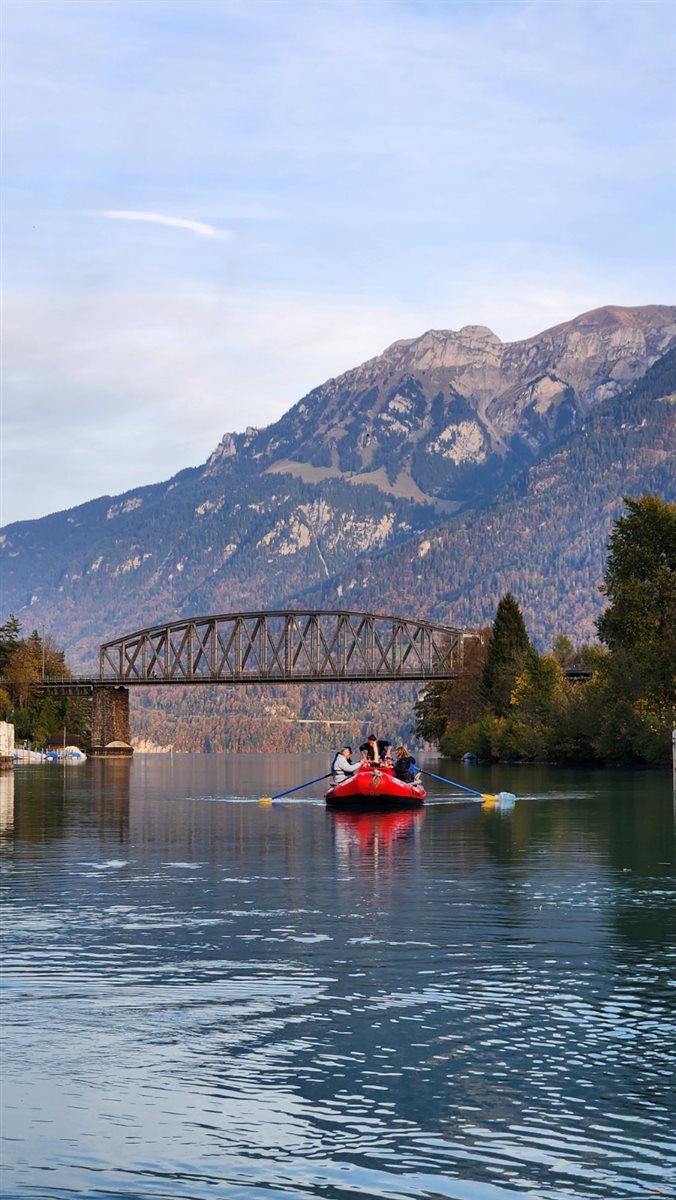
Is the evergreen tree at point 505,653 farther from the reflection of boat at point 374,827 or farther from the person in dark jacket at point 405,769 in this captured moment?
the reflection of boat at point 374,827

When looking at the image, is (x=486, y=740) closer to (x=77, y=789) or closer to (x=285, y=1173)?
(x=77, y=789)

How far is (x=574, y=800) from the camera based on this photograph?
81625 mm

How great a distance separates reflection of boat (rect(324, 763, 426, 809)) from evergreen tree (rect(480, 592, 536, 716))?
327 ft

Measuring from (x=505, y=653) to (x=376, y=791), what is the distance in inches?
4225

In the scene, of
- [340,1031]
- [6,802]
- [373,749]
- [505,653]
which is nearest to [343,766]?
[373,749]

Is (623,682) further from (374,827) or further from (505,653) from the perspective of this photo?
(374,827)

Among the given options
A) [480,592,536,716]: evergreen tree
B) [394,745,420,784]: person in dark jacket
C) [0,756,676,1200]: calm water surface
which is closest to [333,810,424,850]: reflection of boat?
[394,745,420,784]: person in dark jacket

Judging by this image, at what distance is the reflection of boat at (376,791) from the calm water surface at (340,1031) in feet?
90.4

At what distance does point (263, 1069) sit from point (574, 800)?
63.2 meters

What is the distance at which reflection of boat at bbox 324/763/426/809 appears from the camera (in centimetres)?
7419

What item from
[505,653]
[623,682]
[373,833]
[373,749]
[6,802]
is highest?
[505,653]

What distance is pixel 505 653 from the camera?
180 metres

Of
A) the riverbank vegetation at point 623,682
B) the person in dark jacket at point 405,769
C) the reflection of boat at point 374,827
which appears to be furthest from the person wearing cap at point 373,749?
the riverbank vegetation at point 623,682

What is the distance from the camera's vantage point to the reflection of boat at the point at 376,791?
243ft
